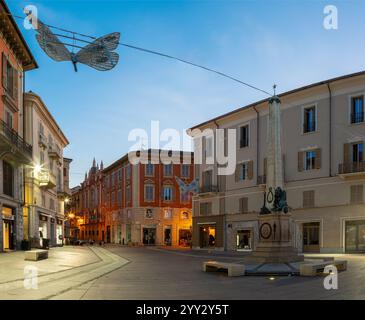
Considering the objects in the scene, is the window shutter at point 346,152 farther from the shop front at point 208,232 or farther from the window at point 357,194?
the shop front at point 208,232

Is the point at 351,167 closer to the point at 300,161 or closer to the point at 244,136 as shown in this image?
the point at 300,161

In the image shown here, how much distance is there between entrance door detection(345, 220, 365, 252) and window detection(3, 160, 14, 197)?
24529 millimetres

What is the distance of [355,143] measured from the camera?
1355 inches

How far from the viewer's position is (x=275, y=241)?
1912 cm

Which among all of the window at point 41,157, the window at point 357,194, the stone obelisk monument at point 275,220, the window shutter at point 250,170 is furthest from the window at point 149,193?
the stone obelisk monument at point 275,220

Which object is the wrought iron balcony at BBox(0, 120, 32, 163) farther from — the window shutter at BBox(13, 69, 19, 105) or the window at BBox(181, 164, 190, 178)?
the window at BBox(181, 164, 190, 178)

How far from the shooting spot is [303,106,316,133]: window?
3762cm

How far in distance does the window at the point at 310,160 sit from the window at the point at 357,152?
3.42 meters

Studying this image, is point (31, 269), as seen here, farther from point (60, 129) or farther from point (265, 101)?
point (60, 129)

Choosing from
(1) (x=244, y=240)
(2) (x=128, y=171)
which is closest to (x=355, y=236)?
(1) (x=244, y=240)

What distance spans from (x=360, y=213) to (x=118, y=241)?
161 ft

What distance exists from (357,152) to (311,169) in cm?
405

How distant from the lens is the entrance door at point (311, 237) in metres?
36.3
